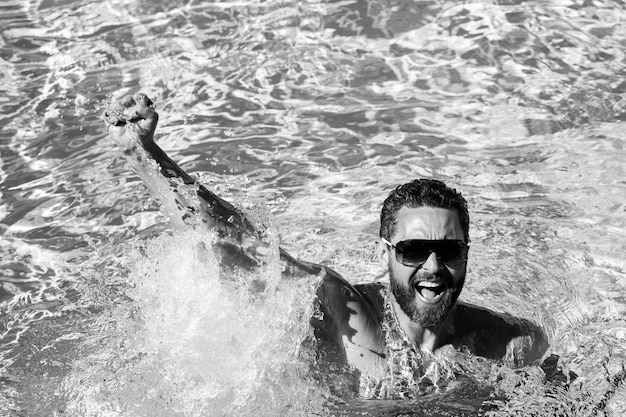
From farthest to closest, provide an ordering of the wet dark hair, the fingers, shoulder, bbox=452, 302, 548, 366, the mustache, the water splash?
shoulder, bbox=452, 302, 548, 366 → the water splash → the wet dark hair → the mustache → the fingers

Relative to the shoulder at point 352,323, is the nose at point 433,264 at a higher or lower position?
higher

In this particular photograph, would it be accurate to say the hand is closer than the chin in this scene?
Yes

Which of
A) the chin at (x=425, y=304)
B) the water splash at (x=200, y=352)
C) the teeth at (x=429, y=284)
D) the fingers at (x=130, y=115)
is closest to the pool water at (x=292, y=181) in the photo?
the water splash at (x=200, y=352)

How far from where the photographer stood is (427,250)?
312cm

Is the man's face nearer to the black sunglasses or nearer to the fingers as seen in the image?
the black sunglasses

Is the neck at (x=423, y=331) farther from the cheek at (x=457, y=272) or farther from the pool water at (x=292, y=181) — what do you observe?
the cheek at (x=457, y=272)

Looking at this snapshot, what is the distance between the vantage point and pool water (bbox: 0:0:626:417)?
340 cm

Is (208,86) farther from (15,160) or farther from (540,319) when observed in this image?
(540,319)

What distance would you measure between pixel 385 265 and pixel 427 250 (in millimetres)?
200

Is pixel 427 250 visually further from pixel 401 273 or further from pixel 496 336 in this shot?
pixel 496 336

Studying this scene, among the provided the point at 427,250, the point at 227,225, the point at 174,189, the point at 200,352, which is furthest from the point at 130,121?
the point at 427,250

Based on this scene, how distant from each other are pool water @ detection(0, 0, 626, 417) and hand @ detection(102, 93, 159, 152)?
0.42m

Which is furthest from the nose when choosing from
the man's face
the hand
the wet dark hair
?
the hand

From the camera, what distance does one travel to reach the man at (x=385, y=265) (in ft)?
10.2
